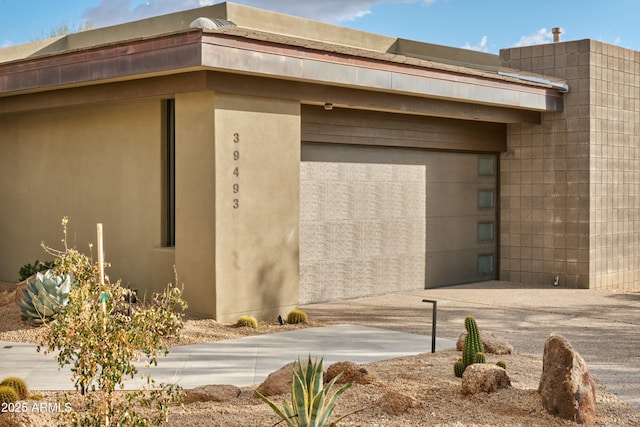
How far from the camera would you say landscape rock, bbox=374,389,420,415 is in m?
7.19

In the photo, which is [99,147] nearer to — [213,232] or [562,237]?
[213,232]

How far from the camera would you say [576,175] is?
1817cm

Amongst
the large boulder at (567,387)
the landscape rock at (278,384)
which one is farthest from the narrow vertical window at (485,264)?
the landscape rock at (278,384)

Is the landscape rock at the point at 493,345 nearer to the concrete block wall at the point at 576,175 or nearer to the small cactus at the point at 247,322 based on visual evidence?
the small cactus at the point at 247,322

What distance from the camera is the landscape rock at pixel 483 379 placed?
25.5 feet

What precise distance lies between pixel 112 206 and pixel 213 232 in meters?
3.39

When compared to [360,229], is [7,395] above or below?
below

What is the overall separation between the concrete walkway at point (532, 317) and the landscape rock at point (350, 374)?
2.63m

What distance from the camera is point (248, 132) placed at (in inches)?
504

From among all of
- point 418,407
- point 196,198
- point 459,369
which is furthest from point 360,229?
point 418,407

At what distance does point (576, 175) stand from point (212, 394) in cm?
1269

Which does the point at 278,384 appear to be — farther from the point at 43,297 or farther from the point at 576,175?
the point at 576,175

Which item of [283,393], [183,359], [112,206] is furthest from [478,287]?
[283,393]

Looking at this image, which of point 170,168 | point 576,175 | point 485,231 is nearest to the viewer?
point 170,168
